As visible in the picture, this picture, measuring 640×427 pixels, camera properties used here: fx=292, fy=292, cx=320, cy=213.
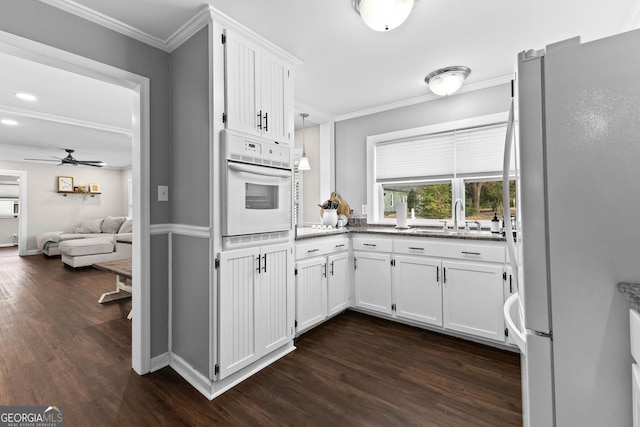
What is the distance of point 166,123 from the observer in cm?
224

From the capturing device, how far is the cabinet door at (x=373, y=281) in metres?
2.99

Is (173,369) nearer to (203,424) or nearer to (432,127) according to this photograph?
(203,424)

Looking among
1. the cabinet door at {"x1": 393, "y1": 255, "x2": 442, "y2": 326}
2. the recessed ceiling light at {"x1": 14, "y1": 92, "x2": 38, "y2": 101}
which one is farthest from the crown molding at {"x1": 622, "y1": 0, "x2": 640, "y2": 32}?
the recessed ceiling light at {"x1": 14, "y1": 92, "x2": 38, "y2": 101}

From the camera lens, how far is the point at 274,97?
7.54ft

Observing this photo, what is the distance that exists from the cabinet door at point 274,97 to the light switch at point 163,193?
0.87 m

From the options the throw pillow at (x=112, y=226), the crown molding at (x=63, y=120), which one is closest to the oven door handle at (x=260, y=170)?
the crown molding at (x=63, y=120)

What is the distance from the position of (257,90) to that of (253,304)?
1.57 m

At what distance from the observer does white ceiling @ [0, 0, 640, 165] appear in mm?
1856

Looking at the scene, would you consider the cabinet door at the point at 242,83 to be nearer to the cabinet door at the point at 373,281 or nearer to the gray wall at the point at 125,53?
the gray wall at the point at 125,53

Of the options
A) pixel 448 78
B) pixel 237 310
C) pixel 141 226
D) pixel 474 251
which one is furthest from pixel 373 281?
pixel 141 226

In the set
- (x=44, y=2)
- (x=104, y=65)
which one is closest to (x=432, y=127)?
(x=104, y=65)

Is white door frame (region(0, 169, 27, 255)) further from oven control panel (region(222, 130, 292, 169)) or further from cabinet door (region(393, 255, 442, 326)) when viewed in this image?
cabinet door (region(393, 255, 442, 326))

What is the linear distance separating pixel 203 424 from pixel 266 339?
0.68 meters

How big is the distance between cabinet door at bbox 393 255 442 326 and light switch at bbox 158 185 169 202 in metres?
2.14
